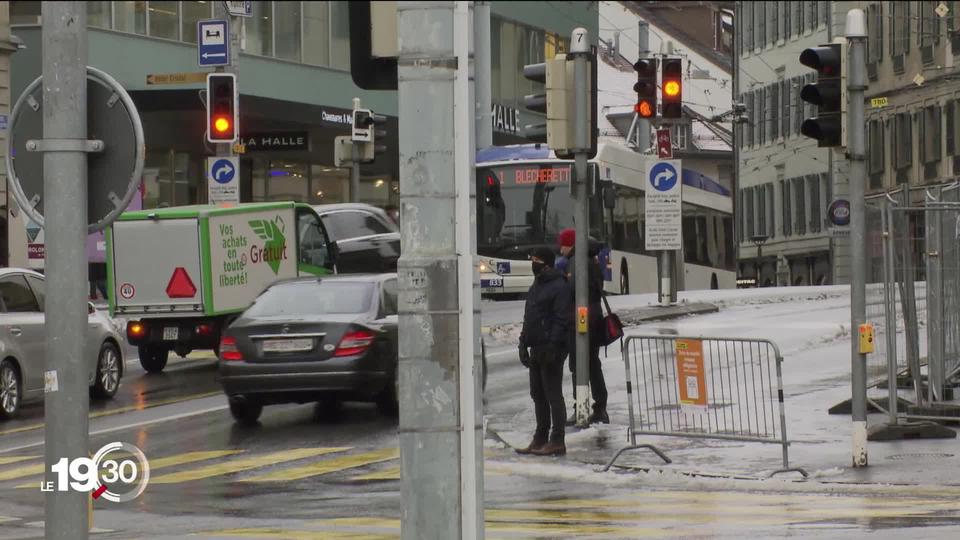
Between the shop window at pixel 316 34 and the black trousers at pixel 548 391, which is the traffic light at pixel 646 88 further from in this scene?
the shop window at pixel 316 34

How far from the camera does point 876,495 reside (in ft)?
46.3

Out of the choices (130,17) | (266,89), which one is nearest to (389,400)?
(130,17)

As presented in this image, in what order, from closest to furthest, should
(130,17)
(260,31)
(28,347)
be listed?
(28,347)
(130,17)
(260,31)

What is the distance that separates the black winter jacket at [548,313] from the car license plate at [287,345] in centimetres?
267

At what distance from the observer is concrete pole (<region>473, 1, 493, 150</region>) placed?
28.1 ft

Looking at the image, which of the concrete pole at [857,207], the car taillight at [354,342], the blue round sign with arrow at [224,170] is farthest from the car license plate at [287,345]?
the blue round sign with arrow at [224,170]

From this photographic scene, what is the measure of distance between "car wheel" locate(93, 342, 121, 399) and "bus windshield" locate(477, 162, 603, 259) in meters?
16.0

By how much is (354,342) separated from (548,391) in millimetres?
2728

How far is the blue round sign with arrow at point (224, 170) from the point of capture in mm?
29062

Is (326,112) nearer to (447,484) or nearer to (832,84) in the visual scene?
(832,84)

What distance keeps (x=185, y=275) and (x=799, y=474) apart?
39.0ft

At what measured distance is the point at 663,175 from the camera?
27641 mm

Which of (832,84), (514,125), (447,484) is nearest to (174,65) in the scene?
(514,125)

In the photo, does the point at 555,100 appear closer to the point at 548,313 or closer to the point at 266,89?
the point at 548,313
